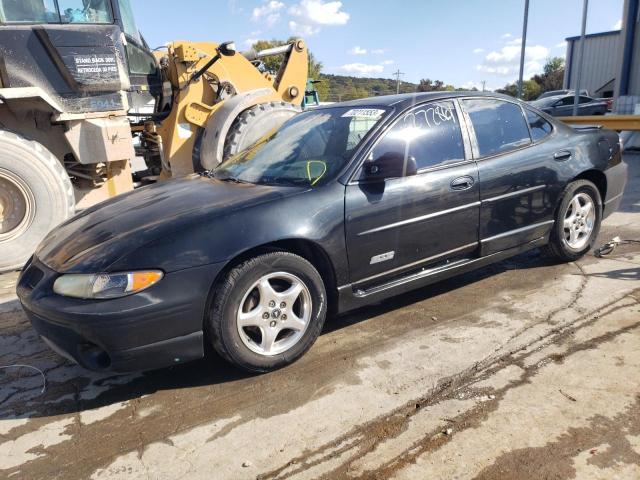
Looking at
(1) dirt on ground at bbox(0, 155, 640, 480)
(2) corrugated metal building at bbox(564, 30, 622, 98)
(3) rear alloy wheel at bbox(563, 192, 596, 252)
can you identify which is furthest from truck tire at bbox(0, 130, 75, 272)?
(2) corrugated metal building at bbox(564, 30, 622, 98)

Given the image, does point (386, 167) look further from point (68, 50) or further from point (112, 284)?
point (68, 50)

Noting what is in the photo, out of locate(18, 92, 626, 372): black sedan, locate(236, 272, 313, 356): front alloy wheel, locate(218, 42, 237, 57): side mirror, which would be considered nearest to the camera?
locate(18, 92, 626, 372): black sedan

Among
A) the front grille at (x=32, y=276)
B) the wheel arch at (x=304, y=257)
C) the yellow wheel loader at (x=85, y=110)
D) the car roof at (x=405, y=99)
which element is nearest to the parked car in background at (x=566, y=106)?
the yellow wheel loader at (x=85, y=110)

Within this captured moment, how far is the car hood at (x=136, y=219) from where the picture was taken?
2.68m

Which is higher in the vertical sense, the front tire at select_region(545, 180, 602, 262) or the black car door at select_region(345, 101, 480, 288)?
the black car door at select_region(345, 101, 480, 288)

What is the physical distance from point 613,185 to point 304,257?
3.26 meters

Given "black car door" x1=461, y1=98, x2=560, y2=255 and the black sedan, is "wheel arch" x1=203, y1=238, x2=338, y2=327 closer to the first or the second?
the black sedan

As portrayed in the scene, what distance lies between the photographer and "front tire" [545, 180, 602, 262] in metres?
4.21

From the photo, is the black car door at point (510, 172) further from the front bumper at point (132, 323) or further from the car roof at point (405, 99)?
the front bumper at point (132, 323)

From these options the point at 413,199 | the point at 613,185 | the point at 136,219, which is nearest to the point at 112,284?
the point at 136,219

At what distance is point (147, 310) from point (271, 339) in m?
0.72

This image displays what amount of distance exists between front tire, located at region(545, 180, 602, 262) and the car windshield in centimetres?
189

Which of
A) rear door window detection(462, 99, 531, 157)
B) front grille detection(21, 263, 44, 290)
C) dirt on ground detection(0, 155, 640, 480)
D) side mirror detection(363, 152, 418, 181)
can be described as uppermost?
rear door window detection(462, 99, 531, 157)

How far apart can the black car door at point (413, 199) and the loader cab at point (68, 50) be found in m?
3.64
